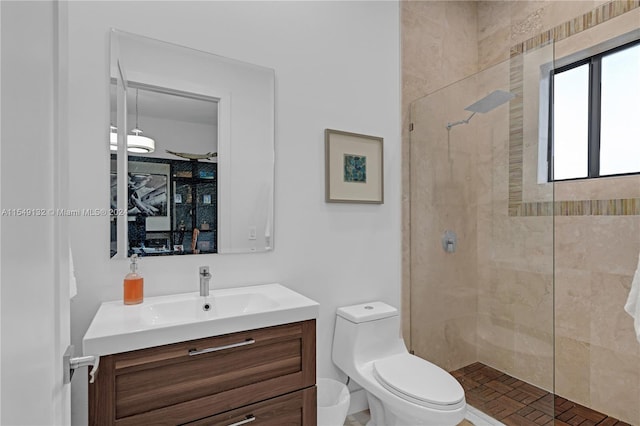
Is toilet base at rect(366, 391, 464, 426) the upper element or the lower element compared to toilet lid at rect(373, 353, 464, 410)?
lower

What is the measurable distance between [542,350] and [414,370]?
79cm

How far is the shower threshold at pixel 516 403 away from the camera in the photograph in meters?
2.00

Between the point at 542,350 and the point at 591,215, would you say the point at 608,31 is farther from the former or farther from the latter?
the point at 542,350

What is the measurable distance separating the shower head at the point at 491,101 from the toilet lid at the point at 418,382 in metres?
1.51

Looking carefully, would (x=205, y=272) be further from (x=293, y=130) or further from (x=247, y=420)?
(x=293, y=130)

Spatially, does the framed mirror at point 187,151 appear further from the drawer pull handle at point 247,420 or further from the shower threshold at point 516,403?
the shower threshold at point 516,403

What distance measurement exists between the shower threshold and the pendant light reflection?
217cm

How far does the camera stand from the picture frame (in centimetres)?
204

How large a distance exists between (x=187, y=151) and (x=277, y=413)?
46.7 inches

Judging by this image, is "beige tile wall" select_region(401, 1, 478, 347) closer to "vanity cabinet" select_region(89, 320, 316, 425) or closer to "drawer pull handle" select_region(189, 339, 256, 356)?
"vanity cabinet" select_region(89, 320, 316, 425)

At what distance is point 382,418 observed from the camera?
1948 mm

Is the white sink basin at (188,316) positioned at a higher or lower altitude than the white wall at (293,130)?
lower

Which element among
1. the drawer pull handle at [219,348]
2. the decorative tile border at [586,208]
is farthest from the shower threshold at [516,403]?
the drawer pull handle at [219,348]

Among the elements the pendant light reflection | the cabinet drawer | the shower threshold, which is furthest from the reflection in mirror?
the shower threshold
